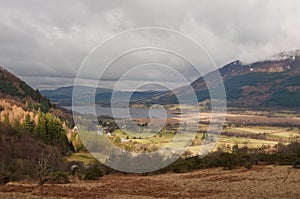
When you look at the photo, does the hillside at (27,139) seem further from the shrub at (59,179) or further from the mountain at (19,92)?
the mountain at (19,92)

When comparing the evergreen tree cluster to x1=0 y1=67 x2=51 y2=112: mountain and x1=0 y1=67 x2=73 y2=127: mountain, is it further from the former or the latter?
x1=0 y1=67 x2=51 y2=112: mountain

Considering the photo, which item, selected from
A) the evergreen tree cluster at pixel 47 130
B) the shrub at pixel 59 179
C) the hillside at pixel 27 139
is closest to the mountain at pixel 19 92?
the hillside at pixel 27 139

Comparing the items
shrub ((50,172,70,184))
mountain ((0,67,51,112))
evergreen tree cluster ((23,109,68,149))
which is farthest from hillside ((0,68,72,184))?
mountain ((0,67,51,112))

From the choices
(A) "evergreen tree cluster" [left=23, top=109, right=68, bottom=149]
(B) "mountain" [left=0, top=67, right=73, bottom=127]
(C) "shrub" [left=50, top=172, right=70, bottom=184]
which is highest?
(B) "mountain" [left=0, top=67, right=73, bottom=127]

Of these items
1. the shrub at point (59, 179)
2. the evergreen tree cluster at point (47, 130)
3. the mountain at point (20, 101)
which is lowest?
the shrub at point (59, 179)

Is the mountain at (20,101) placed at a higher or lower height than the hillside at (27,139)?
higher

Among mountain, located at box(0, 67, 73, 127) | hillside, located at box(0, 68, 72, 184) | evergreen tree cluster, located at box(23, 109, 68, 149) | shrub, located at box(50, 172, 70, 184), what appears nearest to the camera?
shrub, located at box(50, 172, 70, 184)

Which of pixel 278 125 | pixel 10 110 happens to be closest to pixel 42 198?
pixel 10 110

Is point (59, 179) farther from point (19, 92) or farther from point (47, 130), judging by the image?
point (19, 92)

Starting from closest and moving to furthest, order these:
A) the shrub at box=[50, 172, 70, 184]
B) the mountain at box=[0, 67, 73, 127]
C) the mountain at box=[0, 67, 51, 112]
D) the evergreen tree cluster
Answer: the shrub at box=[50, 172, 70, 184]
the evergreen tree cluster
the mountain at box=[0, 67, 73, 127]
the mountain at box=[0, 67, 51, 112]

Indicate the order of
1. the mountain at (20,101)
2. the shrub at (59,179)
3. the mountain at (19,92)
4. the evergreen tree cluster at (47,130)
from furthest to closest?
the mountain at (19,92) < the mountain at (20,101) < the evergreen tree cluster at (47,130) < the shrub at (59,179)

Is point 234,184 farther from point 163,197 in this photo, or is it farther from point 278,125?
point 278,125

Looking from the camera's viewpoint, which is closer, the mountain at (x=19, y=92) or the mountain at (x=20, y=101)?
the mountain at (x=20, y=101)
